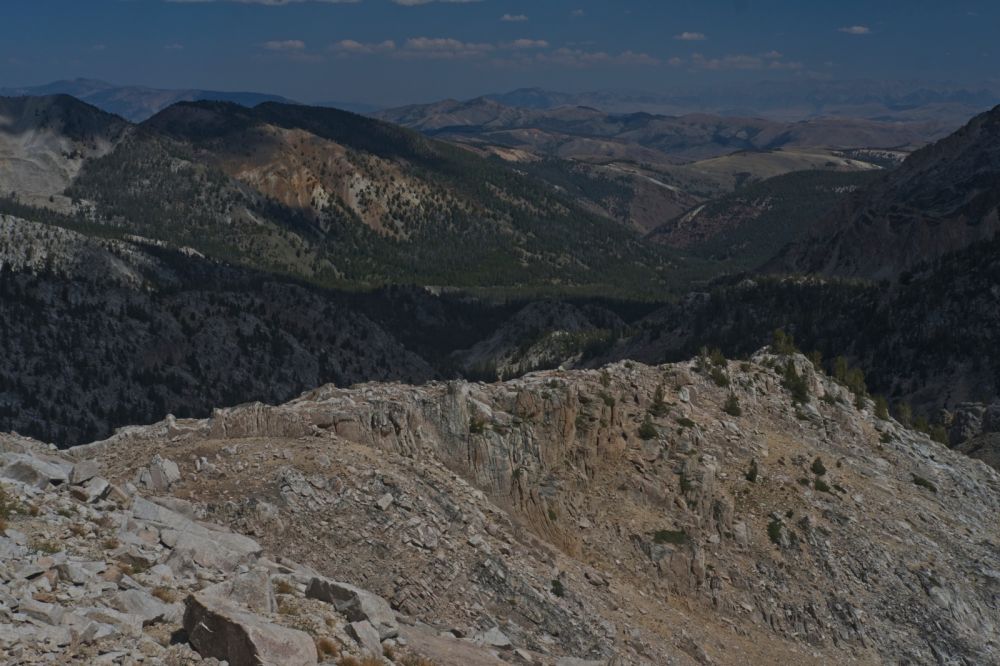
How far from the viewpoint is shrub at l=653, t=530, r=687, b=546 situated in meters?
42.2

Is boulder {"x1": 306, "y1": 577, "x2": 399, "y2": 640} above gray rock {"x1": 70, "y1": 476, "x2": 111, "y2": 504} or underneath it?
underneath

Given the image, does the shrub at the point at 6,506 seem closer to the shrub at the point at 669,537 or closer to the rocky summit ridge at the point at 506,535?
the rocky summit ridge at the point at 506,535

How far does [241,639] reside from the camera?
1969 cm

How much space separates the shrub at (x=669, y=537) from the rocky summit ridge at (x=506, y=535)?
8 centimetres

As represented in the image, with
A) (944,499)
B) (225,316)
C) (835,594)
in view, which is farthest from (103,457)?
(225,316)

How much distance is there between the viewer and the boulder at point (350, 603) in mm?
24047

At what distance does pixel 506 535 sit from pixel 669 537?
9735 millimetres

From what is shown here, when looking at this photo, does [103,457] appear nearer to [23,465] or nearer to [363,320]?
[23,465]

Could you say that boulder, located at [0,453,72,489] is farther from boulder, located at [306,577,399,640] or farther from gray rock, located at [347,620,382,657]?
gray rock, located at [347,620,382,657]

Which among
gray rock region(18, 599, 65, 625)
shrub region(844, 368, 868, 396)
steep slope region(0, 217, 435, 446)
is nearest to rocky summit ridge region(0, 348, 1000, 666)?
gray rock region(18, 599, 65, 625)

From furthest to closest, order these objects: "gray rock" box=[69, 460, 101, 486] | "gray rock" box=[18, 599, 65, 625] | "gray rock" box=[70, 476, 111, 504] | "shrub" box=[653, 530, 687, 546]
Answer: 1. "shrub" box=[653, 530, 687, 546]
2. "gray rock" box=[69, 460, 101, 486]
3. "gray rock" box=[70, 476, 111, 504]
4. "gray rock" box=[18, 599, 65, 625]

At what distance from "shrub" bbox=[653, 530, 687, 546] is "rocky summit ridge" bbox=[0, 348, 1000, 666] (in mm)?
80

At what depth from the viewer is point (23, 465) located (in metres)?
26.7

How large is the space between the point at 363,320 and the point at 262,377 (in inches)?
1704
